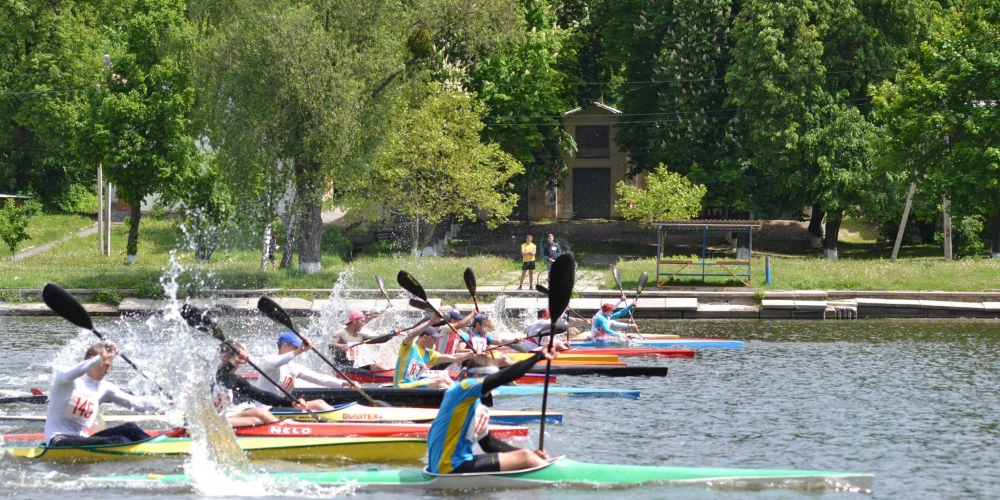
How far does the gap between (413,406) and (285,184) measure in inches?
743

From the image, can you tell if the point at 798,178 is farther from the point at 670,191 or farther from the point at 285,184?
the point at 285,184

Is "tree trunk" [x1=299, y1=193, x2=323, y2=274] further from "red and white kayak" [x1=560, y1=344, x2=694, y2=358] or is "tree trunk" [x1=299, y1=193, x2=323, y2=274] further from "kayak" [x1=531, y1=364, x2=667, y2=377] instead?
"kayak" [x1=531, y1=364, x2=667, y2=377]

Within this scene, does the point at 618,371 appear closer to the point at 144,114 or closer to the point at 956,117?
the point at 956,117

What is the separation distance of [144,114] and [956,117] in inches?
1048

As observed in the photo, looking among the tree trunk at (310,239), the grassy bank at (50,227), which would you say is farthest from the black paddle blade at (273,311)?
the grassy bank at (50,227)

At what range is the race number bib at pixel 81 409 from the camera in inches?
511

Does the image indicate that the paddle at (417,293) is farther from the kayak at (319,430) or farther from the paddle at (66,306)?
the paddle at (66,306)

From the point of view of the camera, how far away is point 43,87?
5162cm

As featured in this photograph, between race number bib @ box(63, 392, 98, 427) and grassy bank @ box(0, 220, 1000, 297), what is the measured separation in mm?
18905

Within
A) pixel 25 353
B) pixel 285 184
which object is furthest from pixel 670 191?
pixel 25 353

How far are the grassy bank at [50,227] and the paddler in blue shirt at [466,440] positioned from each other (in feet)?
129

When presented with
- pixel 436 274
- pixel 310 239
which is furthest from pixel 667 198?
pixel 310 239

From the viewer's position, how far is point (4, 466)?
13.2 meters

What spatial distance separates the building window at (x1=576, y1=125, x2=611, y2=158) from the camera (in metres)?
54.8
